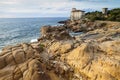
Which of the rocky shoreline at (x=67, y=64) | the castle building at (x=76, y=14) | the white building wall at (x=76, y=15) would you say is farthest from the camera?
the castle building at (x=76, y=14)

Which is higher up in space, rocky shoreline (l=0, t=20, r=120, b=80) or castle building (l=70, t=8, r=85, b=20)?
rocky shoreline (l=0, t=20, r=120, b=80)

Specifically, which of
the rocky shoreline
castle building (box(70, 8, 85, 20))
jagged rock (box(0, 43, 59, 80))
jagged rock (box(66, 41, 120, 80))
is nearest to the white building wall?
castle building (box(70, 8, 85, 20))

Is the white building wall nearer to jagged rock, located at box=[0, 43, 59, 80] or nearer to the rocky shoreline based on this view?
the rocky shoreline

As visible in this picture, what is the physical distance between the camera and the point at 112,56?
18.4 m

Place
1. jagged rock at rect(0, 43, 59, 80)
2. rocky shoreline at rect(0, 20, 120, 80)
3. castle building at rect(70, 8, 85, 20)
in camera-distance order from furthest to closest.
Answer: castle building at rect(70, 8, 85, 20) → rocky shoreline at rect(0, 20, 120, 80) → jagged rock at rect(0, 43, 59, 80)

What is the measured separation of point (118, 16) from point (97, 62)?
73018 millimetres

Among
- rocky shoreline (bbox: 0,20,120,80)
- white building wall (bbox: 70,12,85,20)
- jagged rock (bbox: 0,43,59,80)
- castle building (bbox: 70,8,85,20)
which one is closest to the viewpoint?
jagged rock (bbox: 0,43,59,80)

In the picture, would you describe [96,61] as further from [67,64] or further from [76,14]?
[76,14]

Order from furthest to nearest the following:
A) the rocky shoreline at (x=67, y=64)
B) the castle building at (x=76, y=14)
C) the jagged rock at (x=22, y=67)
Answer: the castle building at (x=76, y=14)
the rocky shoreline at (x=67, y=64)
the jagged rock at (x=22, y=67)

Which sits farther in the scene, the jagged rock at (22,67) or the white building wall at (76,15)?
the white building wall at (76,15)

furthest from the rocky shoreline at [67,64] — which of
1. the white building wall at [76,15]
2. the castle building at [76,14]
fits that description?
the castle building at [76,14]

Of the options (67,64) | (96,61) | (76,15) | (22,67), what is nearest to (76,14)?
(76,15)

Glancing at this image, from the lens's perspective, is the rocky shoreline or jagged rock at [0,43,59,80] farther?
the rocky shoreline

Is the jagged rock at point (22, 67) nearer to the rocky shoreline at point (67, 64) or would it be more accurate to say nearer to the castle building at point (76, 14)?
the rocky shoreline at point (67, 64)
